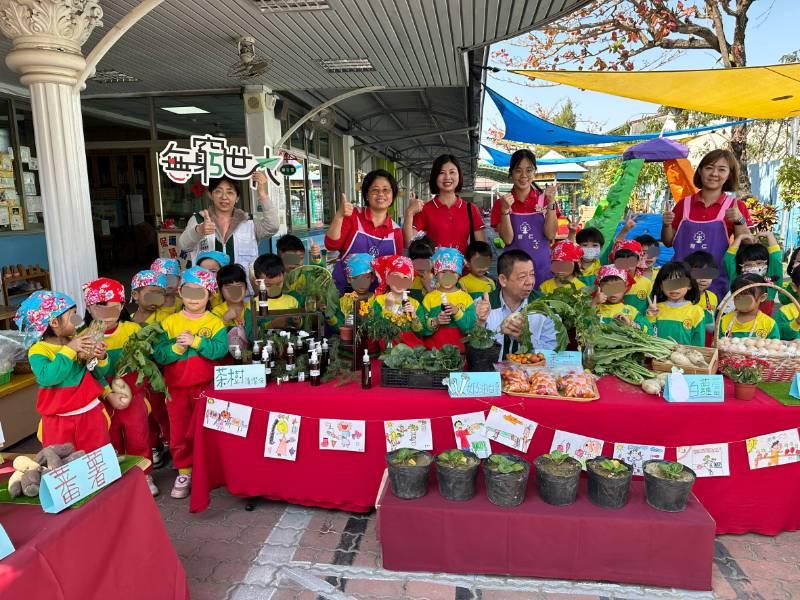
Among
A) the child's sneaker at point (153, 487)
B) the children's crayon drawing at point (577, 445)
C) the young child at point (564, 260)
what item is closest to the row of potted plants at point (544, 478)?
the children's crayon drawing at point (577, 445)

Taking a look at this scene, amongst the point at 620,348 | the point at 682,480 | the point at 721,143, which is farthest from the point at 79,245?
the point at 721,143

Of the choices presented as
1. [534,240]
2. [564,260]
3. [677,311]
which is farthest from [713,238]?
[564,260]

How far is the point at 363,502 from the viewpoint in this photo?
120 inches

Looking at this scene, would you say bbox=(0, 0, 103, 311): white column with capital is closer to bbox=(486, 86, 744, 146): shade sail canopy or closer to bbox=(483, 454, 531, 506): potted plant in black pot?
bbox=(483, 454, 531, 506): potted plant in black pot

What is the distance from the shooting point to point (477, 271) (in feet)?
14.3

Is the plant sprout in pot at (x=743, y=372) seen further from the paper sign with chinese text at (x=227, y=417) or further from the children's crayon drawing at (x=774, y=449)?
the paper sign with chinese text at (x=227, y=417)

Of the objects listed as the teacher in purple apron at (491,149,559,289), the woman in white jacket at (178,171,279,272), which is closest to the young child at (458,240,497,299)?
the teacher in purple apron at (491,149,559,289)

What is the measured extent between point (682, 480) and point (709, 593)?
1.91 feet

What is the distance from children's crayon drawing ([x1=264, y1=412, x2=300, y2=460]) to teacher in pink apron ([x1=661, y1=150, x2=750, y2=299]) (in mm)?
3843

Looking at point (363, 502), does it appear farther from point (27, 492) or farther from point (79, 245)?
point (79, 245)

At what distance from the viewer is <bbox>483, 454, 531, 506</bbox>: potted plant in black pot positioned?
246 centimetres

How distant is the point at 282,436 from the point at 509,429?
4.10 ft

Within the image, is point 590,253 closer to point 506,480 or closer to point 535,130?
point 506,480

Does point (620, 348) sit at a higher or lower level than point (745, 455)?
higher
